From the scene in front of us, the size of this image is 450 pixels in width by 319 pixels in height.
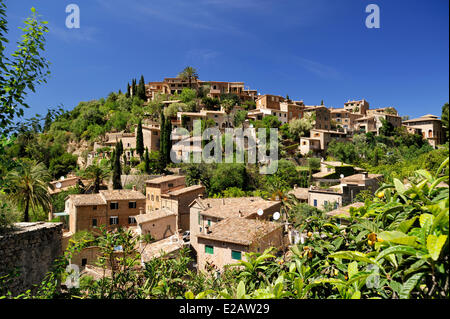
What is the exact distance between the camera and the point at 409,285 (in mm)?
1271

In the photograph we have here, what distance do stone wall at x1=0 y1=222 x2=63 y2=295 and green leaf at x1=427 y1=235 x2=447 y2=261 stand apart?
541 cm

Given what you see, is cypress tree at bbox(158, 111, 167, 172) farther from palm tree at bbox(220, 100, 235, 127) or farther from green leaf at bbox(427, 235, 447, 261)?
green leaf at bbox(427, 235, 447, 261)

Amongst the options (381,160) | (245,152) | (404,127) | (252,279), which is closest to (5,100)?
(252,279)

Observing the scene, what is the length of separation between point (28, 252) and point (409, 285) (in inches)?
243

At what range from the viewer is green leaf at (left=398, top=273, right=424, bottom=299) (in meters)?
1.26

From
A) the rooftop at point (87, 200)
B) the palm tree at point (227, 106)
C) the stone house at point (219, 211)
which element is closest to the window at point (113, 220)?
the rooftop at point (87, 200)

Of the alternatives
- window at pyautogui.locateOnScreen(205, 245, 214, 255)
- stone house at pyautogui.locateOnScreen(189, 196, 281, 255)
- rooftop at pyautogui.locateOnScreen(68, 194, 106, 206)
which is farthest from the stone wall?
rooftop at pyautogui.locateOnScreen(68, 194, 106, 206)

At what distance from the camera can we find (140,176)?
33.0m

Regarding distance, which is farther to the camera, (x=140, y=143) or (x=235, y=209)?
(x=140, y=143)

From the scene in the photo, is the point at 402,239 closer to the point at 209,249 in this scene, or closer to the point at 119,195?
the point at 209,249

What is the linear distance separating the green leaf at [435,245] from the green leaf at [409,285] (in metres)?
0.18

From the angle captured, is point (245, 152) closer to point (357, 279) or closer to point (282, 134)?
point (282, 134)

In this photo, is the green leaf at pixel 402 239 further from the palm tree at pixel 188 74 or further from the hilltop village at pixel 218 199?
the palm tree at pixel 188 74

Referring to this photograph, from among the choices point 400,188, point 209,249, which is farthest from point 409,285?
point 209,249
